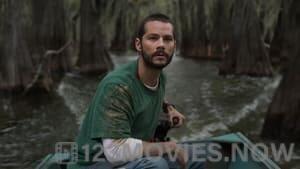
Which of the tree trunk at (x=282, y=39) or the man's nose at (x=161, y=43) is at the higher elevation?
the man's nose at (x=161, y=43)

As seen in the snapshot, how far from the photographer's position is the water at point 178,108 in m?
10.6

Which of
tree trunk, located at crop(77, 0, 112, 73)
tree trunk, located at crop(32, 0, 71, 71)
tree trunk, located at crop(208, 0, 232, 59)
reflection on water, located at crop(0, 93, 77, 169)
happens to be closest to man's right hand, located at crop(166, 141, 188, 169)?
reflection on water, located at crop(0, 93, 77, 169)

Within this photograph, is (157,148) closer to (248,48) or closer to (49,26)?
(248,48)

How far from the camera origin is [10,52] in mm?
16656

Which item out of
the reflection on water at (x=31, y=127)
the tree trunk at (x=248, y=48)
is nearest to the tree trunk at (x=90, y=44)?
the tree trunk at (x=248, y=48)

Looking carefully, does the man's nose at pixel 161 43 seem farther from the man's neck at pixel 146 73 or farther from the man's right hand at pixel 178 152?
the man's right hand at pixel 178 152

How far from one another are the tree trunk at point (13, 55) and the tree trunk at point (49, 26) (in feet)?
12.3

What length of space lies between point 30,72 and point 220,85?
6.08 m

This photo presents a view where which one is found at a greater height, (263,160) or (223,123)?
(263,160)

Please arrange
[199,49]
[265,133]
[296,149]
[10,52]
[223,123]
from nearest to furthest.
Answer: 1. [296,149]
2. [265,133]
3. [223,123]
4. [10,52]
5. [199,49]

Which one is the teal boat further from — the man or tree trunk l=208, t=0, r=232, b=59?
tree trunk l=208, t=0, r=232, b=59

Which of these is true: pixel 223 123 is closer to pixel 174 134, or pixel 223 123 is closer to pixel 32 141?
pixel 174 134

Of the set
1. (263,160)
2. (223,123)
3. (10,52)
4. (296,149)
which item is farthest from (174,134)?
(10,52)

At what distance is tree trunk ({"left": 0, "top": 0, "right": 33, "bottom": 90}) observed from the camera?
1648 centimetres
